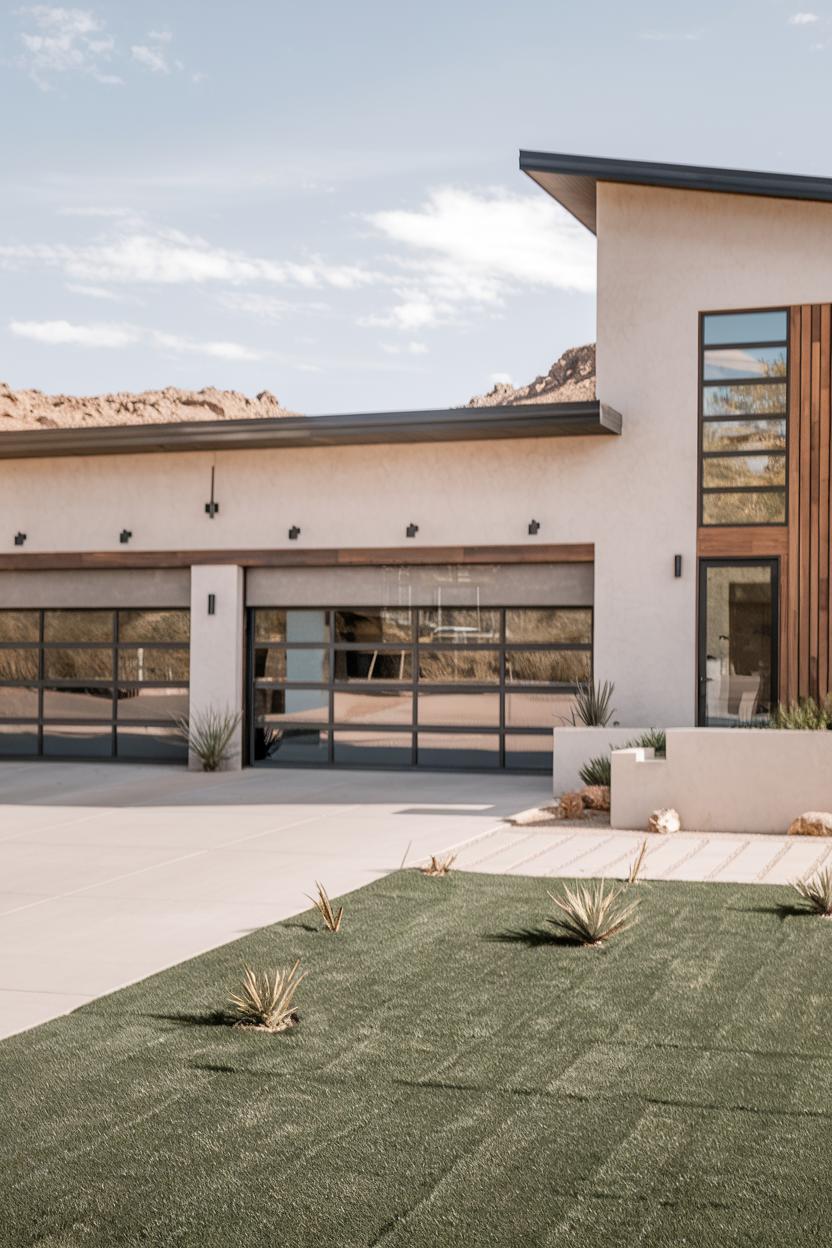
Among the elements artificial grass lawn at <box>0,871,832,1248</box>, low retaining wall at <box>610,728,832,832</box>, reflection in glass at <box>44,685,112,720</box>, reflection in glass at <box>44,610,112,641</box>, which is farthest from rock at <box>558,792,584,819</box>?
reflection in glass at <box>44,610,112,641</box>

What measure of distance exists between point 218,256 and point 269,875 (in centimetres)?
6911

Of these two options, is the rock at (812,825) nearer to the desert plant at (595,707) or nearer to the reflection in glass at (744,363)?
the desert plant at (595,707)

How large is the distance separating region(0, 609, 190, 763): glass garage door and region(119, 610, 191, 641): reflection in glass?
14mm

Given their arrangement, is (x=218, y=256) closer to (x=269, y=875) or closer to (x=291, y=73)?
(x=291, y=73)

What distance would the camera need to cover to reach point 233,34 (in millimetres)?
24734

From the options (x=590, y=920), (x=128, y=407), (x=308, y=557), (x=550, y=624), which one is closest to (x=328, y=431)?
(x=308, y=557)

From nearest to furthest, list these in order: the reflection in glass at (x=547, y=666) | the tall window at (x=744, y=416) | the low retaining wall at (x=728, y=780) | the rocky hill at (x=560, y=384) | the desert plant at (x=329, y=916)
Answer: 1. the desert plant at (x=329, y=916)
2. the low retaining wall at (x=728, y=780)
3. the tall window at (x=744, y=416)
4. the reflection in glass at (x=547, y=666)
5. the rocky hill at (x=560, y=384)

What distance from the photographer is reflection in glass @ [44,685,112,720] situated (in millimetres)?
19969

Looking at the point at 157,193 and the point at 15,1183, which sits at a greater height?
the point at 157,193

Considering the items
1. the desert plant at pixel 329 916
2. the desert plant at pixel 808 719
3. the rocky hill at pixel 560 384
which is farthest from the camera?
the rocky hill at pixel 560 384

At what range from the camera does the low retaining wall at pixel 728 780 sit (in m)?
12.9

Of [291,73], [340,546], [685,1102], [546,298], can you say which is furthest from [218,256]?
[685,1102]

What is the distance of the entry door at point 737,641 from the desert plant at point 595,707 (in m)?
1.09

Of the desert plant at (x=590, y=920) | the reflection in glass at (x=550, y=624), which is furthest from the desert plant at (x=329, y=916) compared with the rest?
the reflection in glass at (x=550, y=624)
